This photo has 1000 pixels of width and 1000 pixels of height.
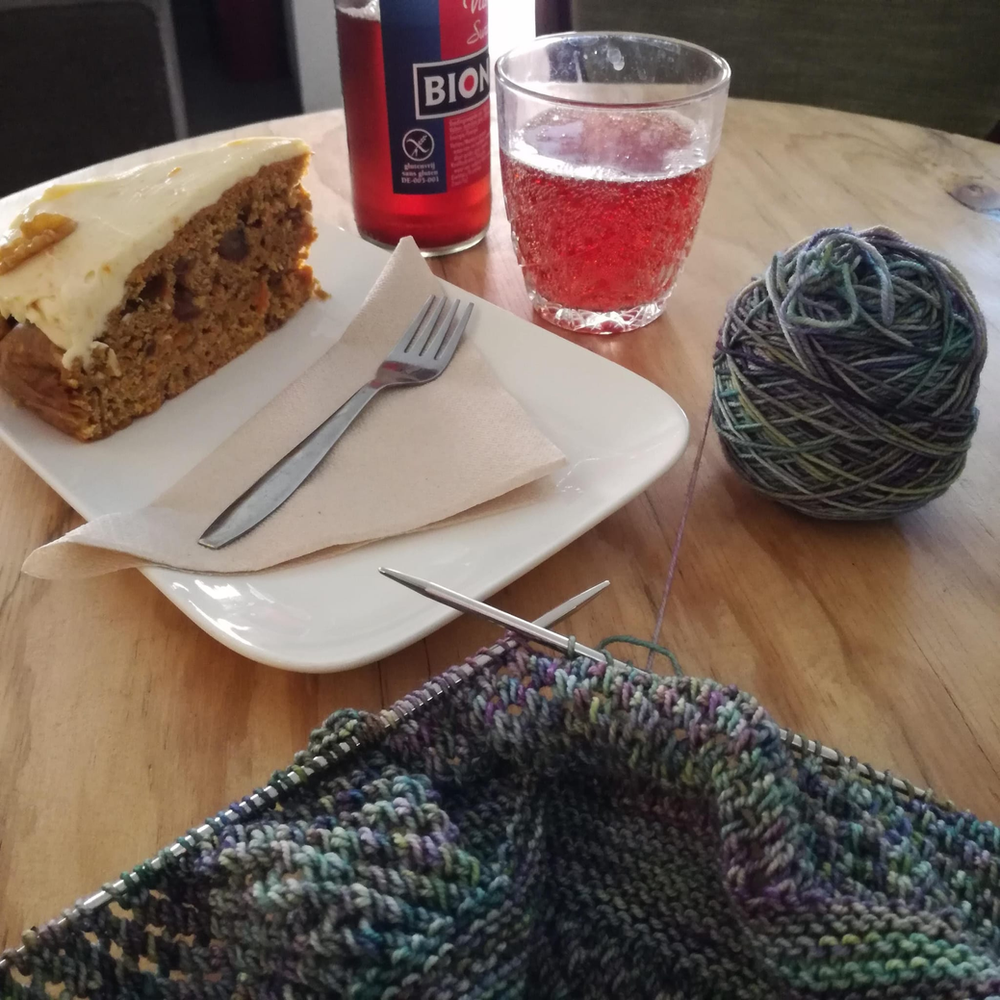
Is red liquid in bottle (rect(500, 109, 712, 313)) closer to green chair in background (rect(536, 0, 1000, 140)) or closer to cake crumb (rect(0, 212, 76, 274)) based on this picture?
cake crumb (rect(0, 212, 76, 274))

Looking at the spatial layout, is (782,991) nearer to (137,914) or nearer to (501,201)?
(137,914)

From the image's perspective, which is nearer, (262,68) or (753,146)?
(753,146)

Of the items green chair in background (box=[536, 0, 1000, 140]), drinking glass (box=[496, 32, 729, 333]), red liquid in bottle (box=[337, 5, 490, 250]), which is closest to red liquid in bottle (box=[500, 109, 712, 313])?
drinking glass (box=[496, 32, 729, 333])

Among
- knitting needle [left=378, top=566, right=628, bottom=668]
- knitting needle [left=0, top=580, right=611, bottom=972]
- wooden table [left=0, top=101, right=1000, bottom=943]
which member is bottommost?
wooden table [left=0, top=101, right=1000, bottom=943]

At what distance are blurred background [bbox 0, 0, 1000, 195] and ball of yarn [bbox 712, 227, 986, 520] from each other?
3.25 ft

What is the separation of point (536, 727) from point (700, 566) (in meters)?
0.22

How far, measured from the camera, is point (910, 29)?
1.31m

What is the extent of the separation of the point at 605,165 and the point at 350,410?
29 cm

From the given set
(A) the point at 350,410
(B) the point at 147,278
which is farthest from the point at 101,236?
(A) the point at 350,410

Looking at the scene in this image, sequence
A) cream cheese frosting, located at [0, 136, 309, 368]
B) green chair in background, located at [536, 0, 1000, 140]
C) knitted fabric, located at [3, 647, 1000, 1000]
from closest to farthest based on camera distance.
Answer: knitted fabric, located at [3, 647, 1000, 1000], cream cheese frosting, located at [0, 136, 309, 368], green chair in background, located at [536, 0, 1000, 140]

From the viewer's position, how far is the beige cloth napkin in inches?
20.6

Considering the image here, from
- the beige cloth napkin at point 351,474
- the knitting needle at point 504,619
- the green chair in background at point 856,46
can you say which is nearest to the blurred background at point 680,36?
the green chair in background at point 856,46

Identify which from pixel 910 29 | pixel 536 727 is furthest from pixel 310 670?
pixel 910 29

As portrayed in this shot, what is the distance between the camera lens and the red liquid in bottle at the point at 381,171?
2.59 ft
